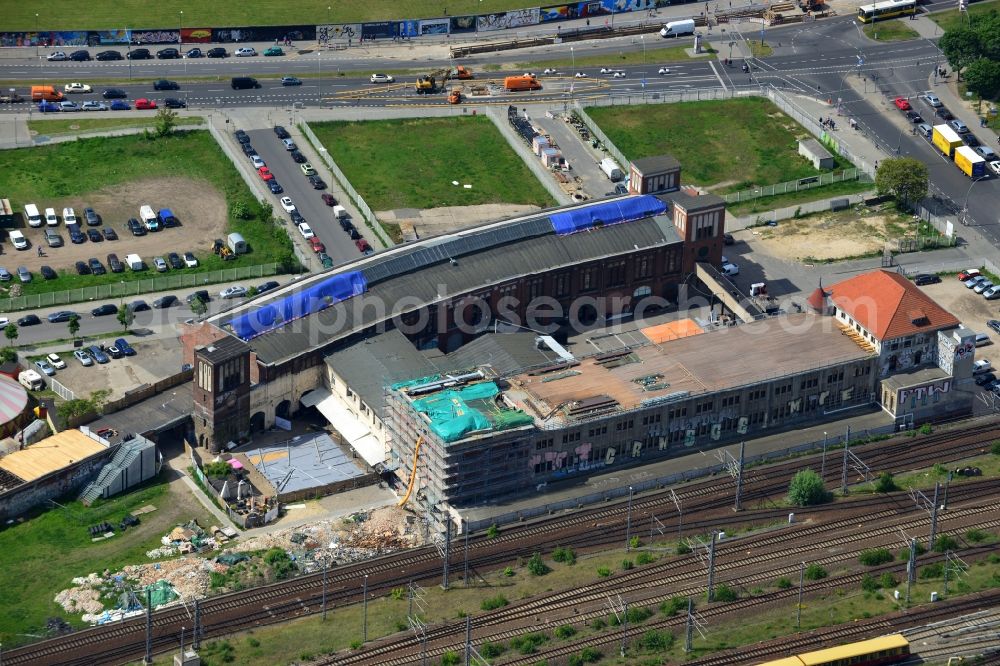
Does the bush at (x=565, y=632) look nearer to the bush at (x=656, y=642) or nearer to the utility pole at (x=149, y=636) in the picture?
the bush at (x=656, y=642)

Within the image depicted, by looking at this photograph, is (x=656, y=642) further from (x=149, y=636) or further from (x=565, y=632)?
(x=149, y=636)

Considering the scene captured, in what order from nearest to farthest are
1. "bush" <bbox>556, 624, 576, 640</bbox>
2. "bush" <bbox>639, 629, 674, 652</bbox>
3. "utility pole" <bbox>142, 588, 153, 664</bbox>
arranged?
1. "utility pole" <bbox>142, 588, 153, 664</bbox>
2. "bush" <bbox>639, 629, 674, 652</bbox>
3. "bush" <bbox>556, 624, 576, 640</bbox>

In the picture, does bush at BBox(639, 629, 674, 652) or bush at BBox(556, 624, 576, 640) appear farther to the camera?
bush at BBox(556, 624, 576, 640)

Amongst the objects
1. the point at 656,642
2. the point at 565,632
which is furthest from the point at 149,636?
the point at 656,642

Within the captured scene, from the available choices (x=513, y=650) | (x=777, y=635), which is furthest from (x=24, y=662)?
(x=777, y=635)

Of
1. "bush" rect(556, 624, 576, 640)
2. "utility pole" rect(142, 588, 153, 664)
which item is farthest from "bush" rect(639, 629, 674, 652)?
"utility pole" rect(142, 588, 153, 664)

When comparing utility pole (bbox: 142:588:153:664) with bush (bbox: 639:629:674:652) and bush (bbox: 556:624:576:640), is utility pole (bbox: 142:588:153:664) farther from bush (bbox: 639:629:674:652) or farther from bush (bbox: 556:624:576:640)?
bush (bbox: 639:629:674:652)
